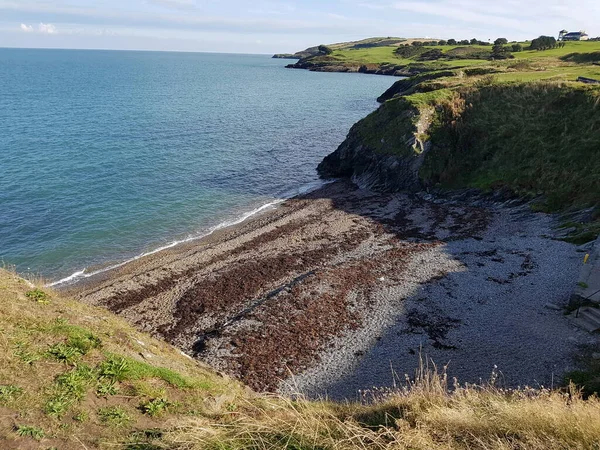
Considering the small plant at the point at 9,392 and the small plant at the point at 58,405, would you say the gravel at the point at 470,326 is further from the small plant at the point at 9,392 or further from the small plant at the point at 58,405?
the small plant at the point at 9,392

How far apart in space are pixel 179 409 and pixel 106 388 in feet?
6.86

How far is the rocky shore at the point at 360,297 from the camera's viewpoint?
20797mm

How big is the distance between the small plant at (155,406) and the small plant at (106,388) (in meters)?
0.96

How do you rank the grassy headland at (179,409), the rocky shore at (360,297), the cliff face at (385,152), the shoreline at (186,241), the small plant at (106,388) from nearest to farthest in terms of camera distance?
1. the grassy headland at (179,409)
2. the small plant at (106,388)
3. the rocky shore at (360,297)
4. the shoreline at (186,241)
5. the cliff face at (385,152)

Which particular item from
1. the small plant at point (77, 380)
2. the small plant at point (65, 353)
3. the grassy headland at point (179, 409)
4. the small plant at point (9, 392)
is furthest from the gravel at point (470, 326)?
the small plant at point (9, 392)

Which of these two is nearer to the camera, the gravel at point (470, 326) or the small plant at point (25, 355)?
Result: the small plant at point (25, 355)

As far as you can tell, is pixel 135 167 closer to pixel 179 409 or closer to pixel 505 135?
pixel 505 135

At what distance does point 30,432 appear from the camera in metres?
9.09

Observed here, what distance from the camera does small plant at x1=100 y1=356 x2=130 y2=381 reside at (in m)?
11.6

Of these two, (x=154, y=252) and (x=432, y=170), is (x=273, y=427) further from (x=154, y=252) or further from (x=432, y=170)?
(x=432, y=170)

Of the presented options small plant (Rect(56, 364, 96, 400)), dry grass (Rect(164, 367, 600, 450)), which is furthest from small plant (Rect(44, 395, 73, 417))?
dry grass (Rect(164, 367, 600, 450))

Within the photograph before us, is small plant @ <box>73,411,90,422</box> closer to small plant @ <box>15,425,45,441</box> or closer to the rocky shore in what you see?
small plant @ <box>15,425,45,441</box>

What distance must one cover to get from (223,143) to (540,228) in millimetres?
53289

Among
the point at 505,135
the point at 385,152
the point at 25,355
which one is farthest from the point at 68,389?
the point at 505,135
